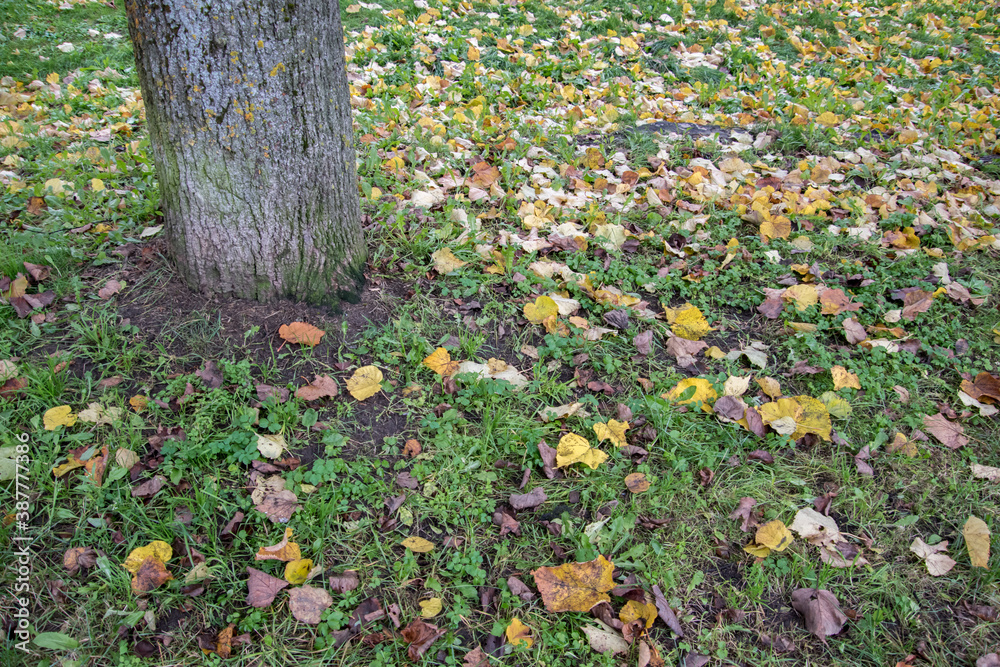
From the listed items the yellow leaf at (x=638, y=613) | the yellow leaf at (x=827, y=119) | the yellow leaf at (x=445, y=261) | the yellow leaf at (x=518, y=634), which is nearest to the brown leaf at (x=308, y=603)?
the yellow leaf at (x=518, y=634)

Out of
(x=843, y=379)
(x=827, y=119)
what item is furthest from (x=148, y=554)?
(x=827, y=119)

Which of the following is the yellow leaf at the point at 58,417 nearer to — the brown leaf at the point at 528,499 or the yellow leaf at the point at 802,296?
the brown leaf at the point at 528,499

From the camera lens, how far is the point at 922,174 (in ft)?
12.3

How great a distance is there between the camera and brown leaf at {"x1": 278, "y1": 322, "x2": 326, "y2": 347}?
2.25m

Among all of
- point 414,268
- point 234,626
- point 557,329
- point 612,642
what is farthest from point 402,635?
point 414,268

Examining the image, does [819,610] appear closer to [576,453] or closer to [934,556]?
[934,556]

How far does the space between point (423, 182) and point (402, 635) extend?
2248mm

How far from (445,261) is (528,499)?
1201mm

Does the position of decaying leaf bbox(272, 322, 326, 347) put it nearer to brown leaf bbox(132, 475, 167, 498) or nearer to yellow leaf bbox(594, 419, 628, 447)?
brown leaf bbox(132, 475, 167, 498)

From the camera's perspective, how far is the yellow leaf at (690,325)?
2.55 m

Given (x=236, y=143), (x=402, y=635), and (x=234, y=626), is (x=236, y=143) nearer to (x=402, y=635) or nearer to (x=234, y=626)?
(x=234, y=626)

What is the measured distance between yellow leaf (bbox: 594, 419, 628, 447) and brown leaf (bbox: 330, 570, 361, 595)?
3.03ft

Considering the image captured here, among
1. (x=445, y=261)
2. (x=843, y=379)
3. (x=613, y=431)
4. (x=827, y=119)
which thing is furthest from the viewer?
(x=827, y=119)

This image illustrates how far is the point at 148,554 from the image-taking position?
168 centimetres
